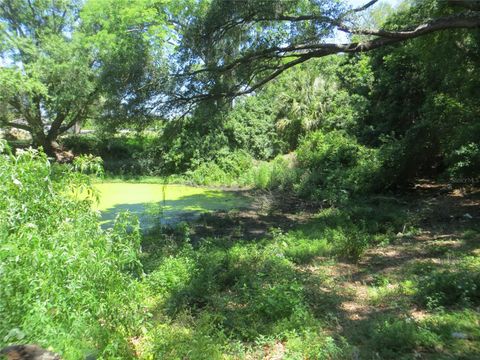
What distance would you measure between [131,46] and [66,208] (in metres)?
5.47

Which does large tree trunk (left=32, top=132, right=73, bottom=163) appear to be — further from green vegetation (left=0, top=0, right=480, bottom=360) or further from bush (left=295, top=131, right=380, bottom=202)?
bush (left=295, top=131, right=380, bottom=202)

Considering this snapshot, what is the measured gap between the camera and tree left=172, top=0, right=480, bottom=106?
7309 mm

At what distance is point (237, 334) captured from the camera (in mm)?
3988

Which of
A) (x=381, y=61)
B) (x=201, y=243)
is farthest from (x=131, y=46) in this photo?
(x=381, y=61)

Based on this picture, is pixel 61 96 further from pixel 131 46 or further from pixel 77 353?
pixel 77 353

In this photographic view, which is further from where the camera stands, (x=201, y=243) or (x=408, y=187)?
(x=408, y=187)

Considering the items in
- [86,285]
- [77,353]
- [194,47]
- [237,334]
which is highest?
[194,47]

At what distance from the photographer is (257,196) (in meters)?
12.8

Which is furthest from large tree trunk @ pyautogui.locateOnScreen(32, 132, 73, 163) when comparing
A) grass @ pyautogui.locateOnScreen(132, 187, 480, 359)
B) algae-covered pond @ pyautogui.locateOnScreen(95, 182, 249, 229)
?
grass @ pyautogui.locateOnScreen(132, 187, 480, 359)

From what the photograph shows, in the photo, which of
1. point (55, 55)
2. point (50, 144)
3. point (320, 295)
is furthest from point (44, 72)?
point (320, 295)

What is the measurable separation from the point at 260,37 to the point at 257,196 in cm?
573

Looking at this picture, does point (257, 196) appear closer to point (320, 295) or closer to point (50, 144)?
point (320, 295)

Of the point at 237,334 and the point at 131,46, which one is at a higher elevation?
the point at 131,46

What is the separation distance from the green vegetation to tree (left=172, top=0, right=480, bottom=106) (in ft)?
0.13
